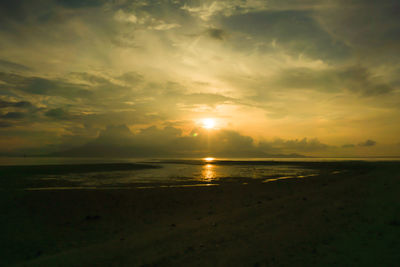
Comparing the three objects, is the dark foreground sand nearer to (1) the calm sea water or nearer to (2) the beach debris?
(2) the beach debris

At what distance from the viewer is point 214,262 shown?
274 inches

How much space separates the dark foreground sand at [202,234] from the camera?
7.08 metres

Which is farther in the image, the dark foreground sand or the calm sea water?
the calm sea water

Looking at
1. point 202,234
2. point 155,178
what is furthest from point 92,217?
point 155,178

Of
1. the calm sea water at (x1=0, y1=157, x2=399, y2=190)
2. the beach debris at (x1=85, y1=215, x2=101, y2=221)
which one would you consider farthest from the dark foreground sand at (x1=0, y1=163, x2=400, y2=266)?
the calm sea water at (x1=0, y1=157, x2=399, y2=190)

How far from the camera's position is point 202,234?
387 inches

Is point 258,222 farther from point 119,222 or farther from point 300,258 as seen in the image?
point 119,222

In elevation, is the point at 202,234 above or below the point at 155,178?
above

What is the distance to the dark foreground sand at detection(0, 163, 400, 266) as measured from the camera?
7.08m

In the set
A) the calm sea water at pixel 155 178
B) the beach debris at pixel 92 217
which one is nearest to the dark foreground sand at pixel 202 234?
the beach debris at pixel 92 217

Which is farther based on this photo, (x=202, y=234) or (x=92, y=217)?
(x=92, y=217)

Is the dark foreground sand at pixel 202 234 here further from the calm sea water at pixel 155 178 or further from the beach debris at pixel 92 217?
the calm sea water at pixel 155 178

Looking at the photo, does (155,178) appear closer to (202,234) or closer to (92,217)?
(92,217)

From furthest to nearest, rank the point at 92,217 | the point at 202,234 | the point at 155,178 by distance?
the point at 155,178
the point at 92,217
the point at 202,234
